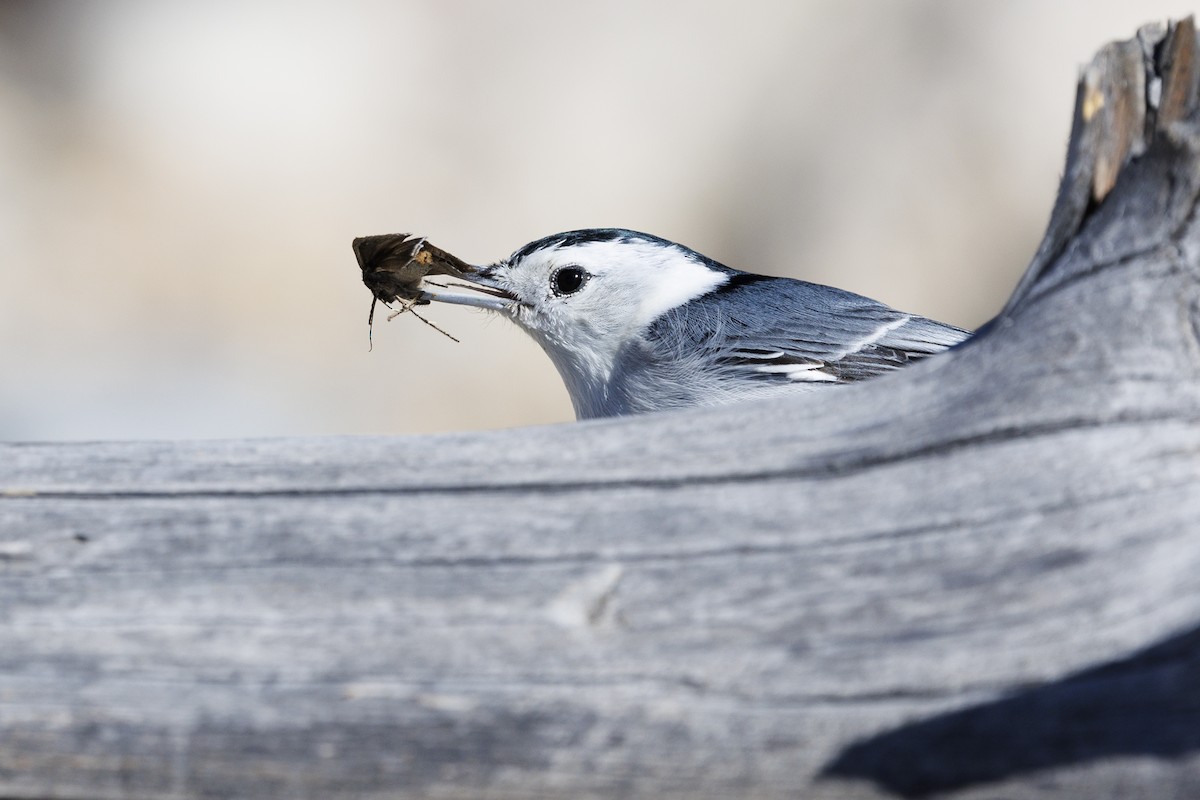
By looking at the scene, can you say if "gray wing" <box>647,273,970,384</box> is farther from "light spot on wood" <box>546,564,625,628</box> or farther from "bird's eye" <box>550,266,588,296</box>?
"light spot on wood" <box>546,564,625,628</box>

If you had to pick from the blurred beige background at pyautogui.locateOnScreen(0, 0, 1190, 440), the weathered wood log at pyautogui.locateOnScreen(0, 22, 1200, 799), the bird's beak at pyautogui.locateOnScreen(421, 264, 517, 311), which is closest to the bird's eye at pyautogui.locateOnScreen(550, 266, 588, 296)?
the bird's beak at pyautogui.locateOnScreen(421, 264, 517, 311)

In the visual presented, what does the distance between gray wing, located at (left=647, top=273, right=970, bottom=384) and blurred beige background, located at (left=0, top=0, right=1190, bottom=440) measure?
4.52m

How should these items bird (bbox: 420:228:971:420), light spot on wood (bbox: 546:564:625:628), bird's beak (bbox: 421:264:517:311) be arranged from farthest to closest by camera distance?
bird's beak (bbox: 421:264:517:311), bird (bbox: 420:228:971:420), light spot on wood (bbox: 546:564:625:628)

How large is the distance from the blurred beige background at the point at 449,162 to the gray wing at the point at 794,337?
4519 millimetres

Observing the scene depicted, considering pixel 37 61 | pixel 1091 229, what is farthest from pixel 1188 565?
pixel 37 61

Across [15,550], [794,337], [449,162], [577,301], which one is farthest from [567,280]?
[449,162]

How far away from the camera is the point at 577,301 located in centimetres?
400

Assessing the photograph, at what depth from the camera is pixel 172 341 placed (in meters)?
8.34

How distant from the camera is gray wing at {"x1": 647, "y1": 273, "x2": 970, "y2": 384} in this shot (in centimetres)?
376

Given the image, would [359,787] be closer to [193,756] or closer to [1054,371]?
[193,756]

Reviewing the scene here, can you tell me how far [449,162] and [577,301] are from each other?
4.95 m

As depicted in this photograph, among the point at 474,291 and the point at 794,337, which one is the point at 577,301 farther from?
the point at 794,337

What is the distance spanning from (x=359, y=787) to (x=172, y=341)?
7.35 metres

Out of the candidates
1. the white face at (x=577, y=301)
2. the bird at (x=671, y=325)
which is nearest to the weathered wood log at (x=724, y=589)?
the bird at (x=671, y=325)
